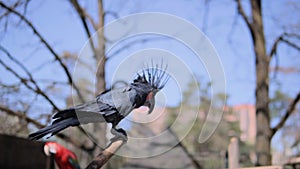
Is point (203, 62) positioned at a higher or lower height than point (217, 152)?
higher

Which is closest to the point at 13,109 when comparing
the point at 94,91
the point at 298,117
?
the point at 94,91

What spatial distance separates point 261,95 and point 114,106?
3076mm

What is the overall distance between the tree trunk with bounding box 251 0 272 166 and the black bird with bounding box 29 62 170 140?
8.99 ft

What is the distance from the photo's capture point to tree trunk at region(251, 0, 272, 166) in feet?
15.2

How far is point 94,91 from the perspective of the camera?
3.15 m

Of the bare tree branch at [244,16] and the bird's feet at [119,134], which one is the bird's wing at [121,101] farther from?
the bare tree branch at [244,16]

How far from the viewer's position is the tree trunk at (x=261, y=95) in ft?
15.2

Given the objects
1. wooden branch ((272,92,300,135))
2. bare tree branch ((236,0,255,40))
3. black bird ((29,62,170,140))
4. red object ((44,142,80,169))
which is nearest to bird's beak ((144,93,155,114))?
black bird ((29,62,170,140))

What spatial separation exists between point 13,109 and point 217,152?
2.71 metres

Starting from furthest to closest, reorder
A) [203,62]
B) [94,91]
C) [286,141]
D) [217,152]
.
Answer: [286,141] < [217,152] < [94,91] < [203,62]

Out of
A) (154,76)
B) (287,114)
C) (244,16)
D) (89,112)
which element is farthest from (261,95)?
(89,112)

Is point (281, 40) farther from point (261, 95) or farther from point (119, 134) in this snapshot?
point (119, 134)

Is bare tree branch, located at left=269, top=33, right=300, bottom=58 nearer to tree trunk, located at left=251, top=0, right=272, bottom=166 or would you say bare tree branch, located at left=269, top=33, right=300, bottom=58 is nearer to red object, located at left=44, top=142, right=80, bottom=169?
tree trunk, located at left=251, top=0, right=272, bottom=166

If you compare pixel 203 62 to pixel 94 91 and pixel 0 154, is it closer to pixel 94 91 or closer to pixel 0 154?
pixel 94 91
